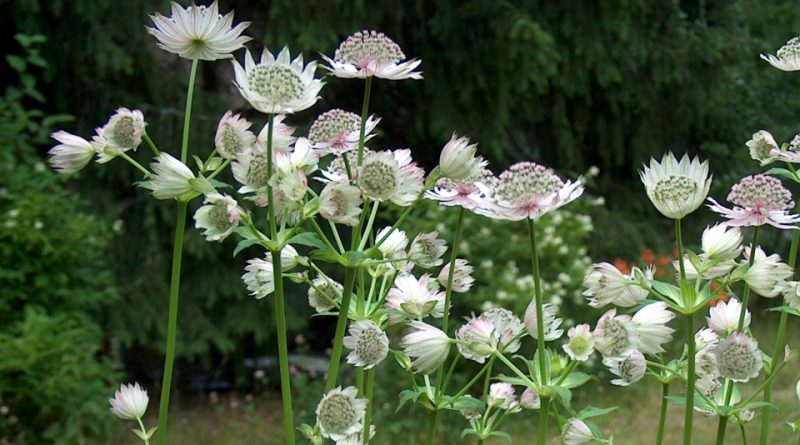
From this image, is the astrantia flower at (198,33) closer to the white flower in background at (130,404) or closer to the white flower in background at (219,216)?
the white flower in background at (219,216)

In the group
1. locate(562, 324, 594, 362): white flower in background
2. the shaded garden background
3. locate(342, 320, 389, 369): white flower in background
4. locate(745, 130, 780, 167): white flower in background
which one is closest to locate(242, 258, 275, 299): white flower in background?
locate(342, 320, 389, 369): white flower in background

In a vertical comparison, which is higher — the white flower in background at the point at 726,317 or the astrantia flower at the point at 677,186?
the astrantia flower at the point at 677,186

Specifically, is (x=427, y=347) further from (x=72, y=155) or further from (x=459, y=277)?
(x=72, y=155)

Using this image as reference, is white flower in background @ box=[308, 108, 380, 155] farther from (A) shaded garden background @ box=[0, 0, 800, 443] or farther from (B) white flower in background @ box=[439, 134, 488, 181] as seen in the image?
(A) shaded garden background @ box=[0, 0, 800, 443]

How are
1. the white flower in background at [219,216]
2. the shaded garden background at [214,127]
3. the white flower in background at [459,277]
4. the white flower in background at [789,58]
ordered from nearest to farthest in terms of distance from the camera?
the white flower in background at [219,216] → the white flower in background at [459,277] → the white flower in background at [789,58] → the shaded garden background at [214,127]

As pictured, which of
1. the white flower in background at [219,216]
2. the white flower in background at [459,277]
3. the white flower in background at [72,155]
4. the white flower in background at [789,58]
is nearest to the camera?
the white flower in background at [219,216]

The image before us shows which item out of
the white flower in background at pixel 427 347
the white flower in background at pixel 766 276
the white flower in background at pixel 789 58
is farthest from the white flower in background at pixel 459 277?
the white flower in background at pixel 789 58

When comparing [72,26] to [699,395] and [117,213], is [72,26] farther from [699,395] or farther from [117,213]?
[699,395]

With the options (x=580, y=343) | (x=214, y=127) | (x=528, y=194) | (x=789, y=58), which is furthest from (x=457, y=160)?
(x=214, y=127)
